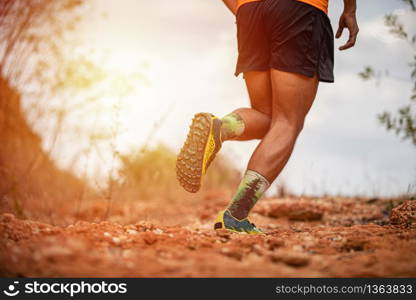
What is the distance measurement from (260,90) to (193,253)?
1235 millimetres

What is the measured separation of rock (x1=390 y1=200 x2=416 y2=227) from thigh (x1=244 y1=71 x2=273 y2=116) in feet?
3.26

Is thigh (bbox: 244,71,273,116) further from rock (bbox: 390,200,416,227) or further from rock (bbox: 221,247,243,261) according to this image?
rock (bbox: 221,247,243,261)

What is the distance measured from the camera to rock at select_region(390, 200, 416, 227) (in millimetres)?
2514

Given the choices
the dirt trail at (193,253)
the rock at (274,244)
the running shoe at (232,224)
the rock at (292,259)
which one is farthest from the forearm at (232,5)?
the rock at (292,259)

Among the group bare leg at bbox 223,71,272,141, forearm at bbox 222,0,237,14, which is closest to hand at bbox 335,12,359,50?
bare leg at bbox 223,71,272,141

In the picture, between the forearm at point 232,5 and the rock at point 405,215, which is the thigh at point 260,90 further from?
the rock at point 405,215

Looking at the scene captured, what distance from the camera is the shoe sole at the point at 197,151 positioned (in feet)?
7.64

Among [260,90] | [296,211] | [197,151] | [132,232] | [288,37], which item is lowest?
[296,211]

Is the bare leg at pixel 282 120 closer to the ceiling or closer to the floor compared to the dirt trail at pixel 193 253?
closer to the ceiling

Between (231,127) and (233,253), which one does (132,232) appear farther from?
(231,127)

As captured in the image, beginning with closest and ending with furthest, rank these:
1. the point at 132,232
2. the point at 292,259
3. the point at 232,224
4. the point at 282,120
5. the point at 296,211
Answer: the point at 292,259
the point at 132,232
the point at 232,224
the point at 282,120
the point at 296,211

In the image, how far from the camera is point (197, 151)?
2.33 m

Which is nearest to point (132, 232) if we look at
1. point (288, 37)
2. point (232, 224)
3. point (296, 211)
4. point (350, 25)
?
point (232, 224)

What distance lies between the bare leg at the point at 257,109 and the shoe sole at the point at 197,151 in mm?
219
